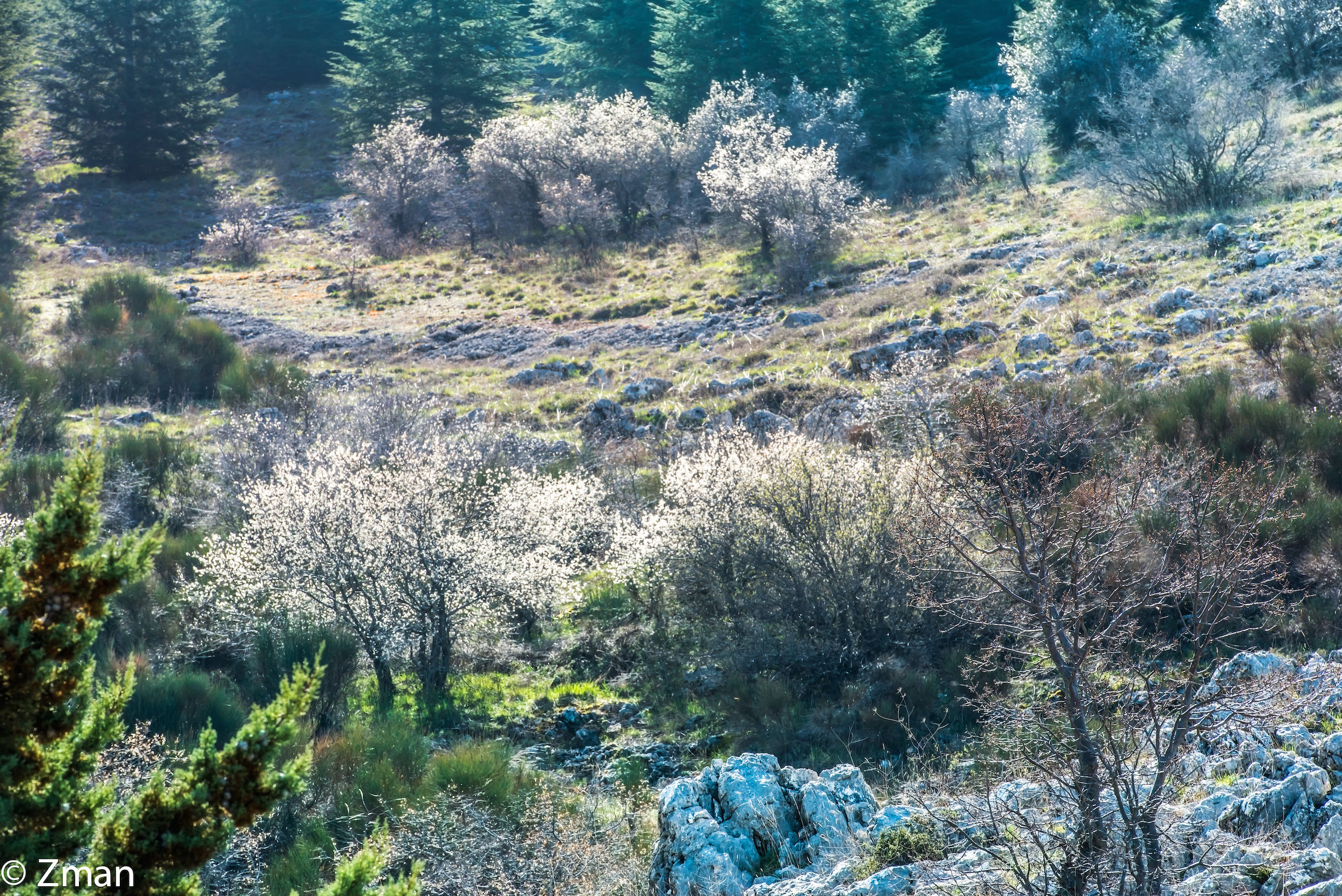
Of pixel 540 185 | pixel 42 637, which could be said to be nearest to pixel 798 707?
pixel 42 637

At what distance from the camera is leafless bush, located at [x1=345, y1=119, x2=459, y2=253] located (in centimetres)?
3153

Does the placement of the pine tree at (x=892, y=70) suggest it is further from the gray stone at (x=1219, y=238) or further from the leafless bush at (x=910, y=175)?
the gray stone at (x=1219, y=238)

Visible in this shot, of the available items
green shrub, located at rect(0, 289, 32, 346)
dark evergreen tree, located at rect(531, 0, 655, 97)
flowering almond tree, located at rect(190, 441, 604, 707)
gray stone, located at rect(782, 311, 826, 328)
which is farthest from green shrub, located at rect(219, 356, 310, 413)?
dark evergreen tree, located at rect(531, 0, 655, 97)

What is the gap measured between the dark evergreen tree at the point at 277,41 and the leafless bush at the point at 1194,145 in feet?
120

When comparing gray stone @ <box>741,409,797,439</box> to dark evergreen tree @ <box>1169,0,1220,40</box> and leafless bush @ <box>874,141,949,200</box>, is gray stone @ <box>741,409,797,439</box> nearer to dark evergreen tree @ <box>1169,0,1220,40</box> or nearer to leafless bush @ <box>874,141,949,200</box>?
leafless bush @ <box>874,141,949,200</box>

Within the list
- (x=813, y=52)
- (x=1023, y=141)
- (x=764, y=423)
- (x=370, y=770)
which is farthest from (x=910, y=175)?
(x=370, y=770)

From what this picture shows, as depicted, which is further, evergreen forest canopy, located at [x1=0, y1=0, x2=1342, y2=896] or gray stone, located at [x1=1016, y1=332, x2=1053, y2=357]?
gray stone, located at [x1=1016, y1=332, x2=1053, y2=357]

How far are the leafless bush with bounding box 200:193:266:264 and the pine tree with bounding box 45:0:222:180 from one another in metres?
6.72

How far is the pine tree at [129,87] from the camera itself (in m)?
35.9

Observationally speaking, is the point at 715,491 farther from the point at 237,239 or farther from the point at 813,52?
the point at 813,52

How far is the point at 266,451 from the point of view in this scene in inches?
537

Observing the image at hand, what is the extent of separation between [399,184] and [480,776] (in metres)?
27.8

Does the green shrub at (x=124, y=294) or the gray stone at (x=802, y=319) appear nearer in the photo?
the gray stone at (x=802, y=319)

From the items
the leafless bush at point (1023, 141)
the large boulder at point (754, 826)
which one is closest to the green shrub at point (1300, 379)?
the large boulder at point (754, 826)
